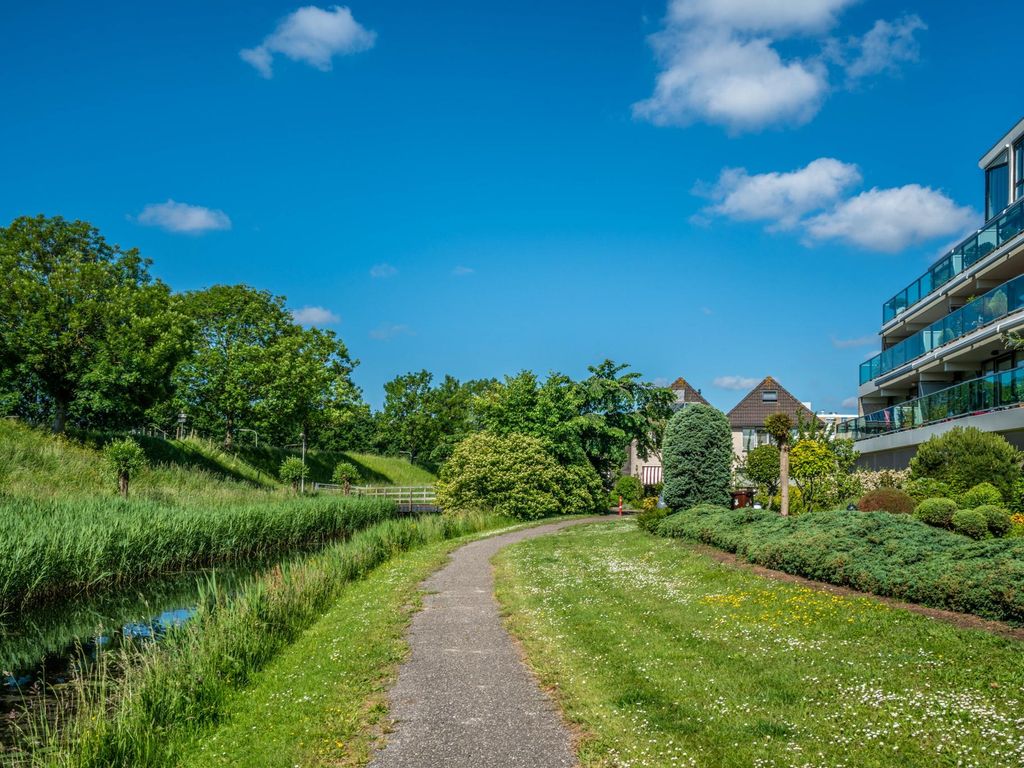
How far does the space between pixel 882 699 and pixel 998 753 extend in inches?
50.5

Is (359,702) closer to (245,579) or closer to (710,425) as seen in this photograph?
(245,579)

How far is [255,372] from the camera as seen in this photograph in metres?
53.6

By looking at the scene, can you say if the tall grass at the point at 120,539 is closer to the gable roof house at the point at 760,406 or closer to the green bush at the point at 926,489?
the green bush at the point at 926,489

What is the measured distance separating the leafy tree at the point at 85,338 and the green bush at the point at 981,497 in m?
35.9

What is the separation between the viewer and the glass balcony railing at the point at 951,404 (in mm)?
22531

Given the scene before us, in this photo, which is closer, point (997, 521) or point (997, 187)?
point (997, 521)

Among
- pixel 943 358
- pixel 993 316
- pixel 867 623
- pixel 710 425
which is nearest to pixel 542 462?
pixel 710 425

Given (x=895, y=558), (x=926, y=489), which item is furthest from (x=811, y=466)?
(x=895, y=558)

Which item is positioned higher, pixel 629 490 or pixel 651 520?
pixel 629 490

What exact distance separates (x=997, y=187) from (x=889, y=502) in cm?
1877

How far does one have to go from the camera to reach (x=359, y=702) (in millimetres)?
8062

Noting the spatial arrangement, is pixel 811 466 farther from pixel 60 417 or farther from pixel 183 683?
pixel 60 417

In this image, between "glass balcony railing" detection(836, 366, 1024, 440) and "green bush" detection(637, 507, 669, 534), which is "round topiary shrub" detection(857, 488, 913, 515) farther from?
"green bush" detection(637, 507, 669, 534)

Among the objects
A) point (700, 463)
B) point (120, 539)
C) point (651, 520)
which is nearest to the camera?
point (120, 539)
